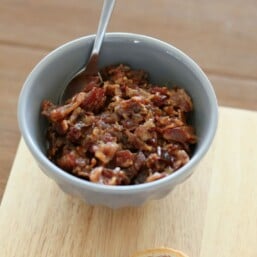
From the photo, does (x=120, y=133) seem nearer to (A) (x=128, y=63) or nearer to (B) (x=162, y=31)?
(A) (x=128, y=63)

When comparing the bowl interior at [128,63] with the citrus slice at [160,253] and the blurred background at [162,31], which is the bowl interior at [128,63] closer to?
the citrus slice at [160,253]

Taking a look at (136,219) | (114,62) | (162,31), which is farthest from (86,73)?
A: (162,31)

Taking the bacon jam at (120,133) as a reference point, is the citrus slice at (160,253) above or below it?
below

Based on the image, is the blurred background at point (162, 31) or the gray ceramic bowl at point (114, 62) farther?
the blurred background at point (162, 31)

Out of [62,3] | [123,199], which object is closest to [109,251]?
[123,199]

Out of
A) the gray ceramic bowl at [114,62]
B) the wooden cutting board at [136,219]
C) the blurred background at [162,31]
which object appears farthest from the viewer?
the blurred background at [162,31]

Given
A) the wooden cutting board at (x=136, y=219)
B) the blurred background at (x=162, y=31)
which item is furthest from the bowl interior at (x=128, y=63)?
the blurred background at (x=162, y=31)

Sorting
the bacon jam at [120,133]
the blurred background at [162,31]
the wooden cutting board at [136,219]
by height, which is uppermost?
the bacon jam at [120,133]
